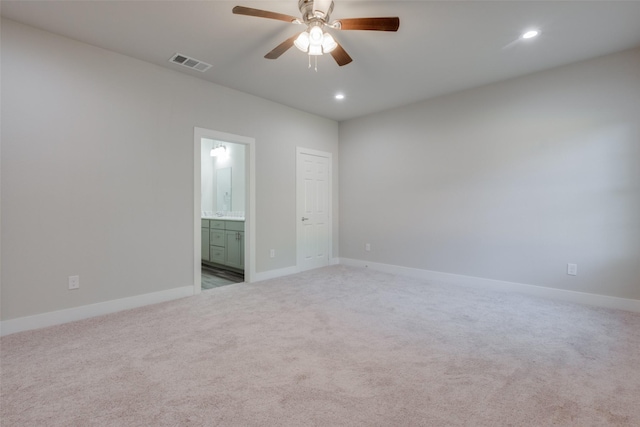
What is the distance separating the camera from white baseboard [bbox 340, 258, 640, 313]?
3139 mm

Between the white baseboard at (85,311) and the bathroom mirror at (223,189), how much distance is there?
2.93 metres

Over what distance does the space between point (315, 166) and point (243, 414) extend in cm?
419

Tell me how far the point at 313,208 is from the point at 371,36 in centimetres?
300

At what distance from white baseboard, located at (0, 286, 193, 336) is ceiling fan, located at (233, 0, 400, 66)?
292 centimetres

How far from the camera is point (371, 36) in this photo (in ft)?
8.99

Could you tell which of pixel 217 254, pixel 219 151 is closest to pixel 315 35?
pixel 217 254

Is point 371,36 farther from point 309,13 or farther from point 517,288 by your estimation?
point 517,288

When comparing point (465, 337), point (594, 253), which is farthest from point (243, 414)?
point (594, 253)

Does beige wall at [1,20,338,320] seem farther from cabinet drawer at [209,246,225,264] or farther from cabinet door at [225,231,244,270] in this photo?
cabinet drawer at [209,246,225,264]

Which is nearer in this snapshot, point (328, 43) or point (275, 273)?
point (328, 43)

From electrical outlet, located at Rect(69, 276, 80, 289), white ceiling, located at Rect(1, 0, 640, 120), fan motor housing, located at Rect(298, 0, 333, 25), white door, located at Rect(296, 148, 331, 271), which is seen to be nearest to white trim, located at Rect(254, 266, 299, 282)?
white door, located at Rect(296, 148, 331, 271)

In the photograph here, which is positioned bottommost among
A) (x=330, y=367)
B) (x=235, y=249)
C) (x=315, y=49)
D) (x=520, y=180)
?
(x=330, y=367)

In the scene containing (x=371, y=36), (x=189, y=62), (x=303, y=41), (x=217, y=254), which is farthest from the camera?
(x=217, y=254)

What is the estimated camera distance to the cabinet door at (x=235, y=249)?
191 inches
